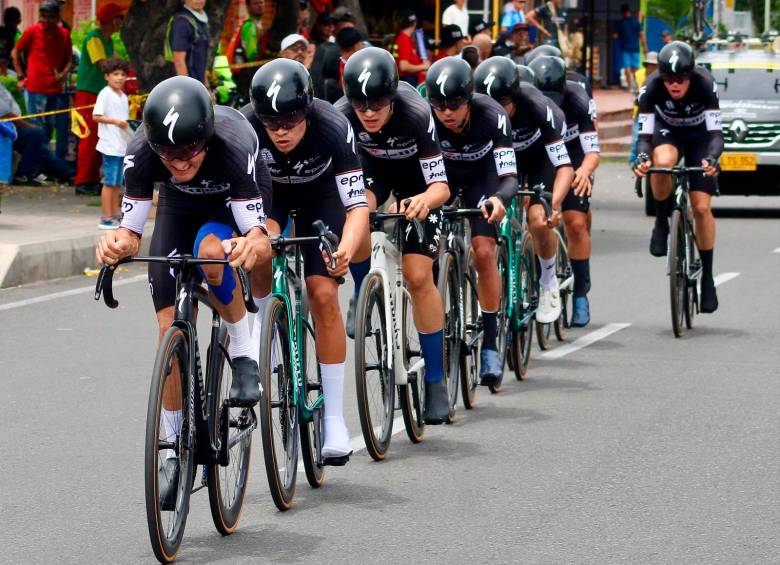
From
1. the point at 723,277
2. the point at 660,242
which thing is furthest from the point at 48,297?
the point at 723,277

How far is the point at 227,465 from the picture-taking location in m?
6.28

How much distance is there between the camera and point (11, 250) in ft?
44.5

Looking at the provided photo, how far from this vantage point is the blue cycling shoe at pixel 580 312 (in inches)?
471

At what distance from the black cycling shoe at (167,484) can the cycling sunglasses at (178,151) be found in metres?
1.06

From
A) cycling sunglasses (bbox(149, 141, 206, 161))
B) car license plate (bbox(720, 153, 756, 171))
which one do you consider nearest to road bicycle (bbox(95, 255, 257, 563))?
cycling sunglasses (bbox(149, 141, 206, 161))

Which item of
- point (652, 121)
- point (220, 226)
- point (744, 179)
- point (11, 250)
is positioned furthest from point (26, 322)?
point (744, 179)

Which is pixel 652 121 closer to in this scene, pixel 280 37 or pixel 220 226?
pixel 220 226

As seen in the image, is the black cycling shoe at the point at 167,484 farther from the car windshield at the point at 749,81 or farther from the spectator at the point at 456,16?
the spectator at the point at 456,16

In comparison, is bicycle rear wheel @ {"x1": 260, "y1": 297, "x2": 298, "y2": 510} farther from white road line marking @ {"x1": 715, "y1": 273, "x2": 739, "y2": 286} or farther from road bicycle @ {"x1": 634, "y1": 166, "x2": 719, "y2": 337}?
white road line marking @ {"x1": 715, "y1": 273, "x2": 739, "y2": 286}

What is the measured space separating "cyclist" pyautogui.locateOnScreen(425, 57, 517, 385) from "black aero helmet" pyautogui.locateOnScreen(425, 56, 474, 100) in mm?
145

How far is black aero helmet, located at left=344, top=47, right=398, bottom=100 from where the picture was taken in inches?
301

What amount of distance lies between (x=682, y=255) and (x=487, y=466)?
15.0 feet

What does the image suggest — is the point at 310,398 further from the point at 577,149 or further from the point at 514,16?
the point at 514,16

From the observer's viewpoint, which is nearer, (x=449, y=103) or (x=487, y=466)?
(x=487, y=466)
